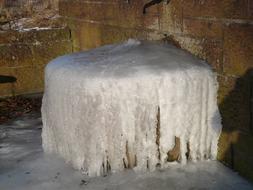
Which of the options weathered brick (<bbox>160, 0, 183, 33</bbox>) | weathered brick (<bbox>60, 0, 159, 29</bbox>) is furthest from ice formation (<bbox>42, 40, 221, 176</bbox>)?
weathered brick (<bbox>60, 0, 159, 29</bbox>)

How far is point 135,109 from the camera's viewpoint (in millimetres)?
3812

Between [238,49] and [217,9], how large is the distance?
0.49 m

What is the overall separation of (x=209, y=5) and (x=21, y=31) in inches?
187

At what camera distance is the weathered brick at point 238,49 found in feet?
11.9

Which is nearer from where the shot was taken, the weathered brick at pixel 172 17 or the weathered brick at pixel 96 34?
the weathered brick at pixel 172 17

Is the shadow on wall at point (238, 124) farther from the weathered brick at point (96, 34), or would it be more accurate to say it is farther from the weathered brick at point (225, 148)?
the weathered brick at point (96, 34)

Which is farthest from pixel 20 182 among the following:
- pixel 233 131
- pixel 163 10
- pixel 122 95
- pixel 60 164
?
pixel 163 10

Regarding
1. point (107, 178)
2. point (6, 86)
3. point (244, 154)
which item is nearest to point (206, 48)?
point (244, 154)

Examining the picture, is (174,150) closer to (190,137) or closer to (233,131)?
(190,137)

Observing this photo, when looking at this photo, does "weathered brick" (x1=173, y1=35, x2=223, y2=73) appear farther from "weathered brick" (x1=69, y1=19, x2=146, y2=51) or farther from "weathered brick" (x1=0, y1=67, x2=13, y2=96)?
"weathered brick" (x1=0, y1=67, x2=13, y2=96)

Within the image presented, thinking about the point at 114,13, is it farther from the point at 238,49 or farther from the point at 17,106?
the point at 238,49

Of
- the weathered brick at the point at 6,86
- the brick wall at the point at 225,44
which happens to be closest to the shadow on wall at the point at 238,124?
the brick wall at the point at 225,44

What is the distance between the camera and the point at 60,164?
14.5 feet

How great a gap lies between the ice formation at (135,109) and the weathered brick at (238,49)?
0.83 feet
